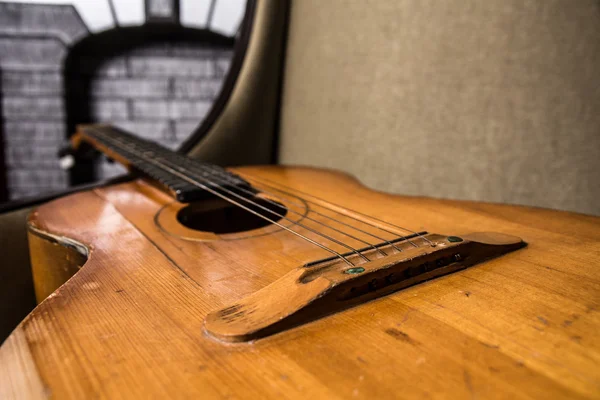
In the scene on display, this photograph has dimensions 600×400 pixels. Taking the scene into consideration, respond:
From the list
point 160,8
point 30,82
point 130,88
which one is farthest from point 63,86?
point 160,8

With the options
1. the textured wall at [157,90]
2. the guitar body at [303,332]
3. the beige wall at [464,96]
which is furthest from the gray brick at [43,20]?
the guitar body at [303,332]

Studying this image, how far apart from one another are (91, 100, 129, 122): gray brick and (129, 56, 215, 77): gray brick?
0.85 ft

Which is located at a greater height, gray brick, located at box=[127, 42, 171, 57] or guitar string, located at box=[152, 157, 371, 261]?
gray brick, located at box=[127, 42, 171, 57]

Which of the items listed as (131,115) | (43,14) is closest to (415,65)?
(131,115)

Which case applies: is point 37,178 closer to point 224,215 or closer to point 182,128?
point 182,128

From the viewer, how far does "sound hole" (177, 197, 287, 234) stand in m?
0.79

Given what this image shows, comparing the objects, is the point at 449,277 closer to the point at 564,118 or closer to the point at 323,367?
the point at 323,367

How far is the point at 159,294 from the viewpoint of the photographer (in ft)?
1.51

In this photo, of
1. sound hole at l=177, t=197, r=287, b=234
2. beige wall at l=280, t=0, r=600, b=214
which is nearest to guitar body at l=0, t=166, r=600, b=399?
sound hole at l=177, t=197, r=287, b=234

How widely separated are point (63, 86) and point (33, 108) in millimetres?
243

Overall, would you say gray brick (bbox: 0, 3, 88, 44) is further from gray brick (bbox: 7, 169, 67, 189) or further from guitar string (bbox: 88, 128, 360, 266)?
guitar string (bbox: 88, 128, 360, 266)

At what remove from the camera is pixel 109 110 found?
132 inches

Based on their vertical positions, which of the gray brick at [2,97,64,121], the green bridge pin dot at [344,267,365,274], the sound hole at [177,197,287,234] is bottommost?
the gray brick at [2,97,64,121]

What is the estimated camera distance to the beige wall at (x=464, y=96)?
85 cm
